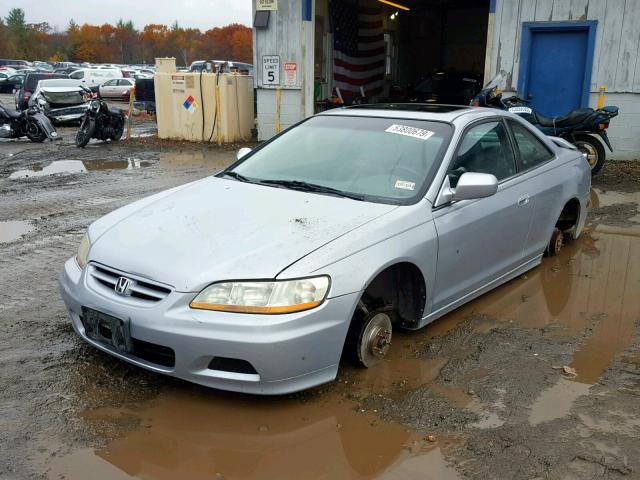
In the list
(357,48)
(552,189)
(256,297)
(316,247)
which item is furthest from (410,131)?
(357,48)

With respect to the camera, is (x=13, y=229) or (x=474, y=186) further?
(x=13, y=229)

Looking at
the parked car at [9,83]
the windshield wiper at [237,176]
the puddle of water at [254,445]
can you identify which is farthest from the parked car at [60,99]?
the parked car at [9,83]

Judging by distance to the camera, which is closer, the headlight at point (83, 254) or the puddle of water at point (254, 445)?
the puddle of water at point (254, 445)

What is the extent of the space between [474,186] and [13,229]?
554 centimetres

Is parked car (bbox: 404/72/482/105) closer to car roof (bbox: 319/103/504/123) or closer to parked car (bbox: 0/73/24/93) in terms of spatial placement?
car roof (bbox: 319/103/504/123)

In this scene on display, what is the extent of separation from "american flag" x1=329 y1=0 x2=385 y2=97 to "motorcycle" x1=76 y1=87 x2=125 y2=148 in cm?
609

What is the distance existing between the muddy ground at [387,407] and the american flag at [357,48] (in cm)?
1347

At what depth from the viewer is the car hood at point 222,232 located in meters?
3.25

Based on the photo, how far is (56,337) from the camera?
422 cm

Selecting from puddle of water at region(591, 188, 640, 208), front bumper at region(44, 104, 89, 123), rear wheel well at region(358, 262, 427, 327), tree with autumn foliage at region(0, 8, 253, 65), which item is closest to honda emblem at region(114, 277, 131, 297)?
rear wheel well at region(358, 262, 427, 327)

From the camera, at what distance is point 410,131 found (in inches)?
175

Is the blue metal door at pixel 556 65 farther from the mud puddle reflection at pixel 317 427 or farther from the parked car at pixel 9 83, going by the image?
the parked car at pixel 9 83

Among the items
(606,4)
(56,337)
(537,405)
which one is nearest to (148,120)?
(606,4)

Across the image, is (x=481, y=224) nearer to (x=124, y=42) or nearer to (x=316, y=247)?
(x=316, y=247)
